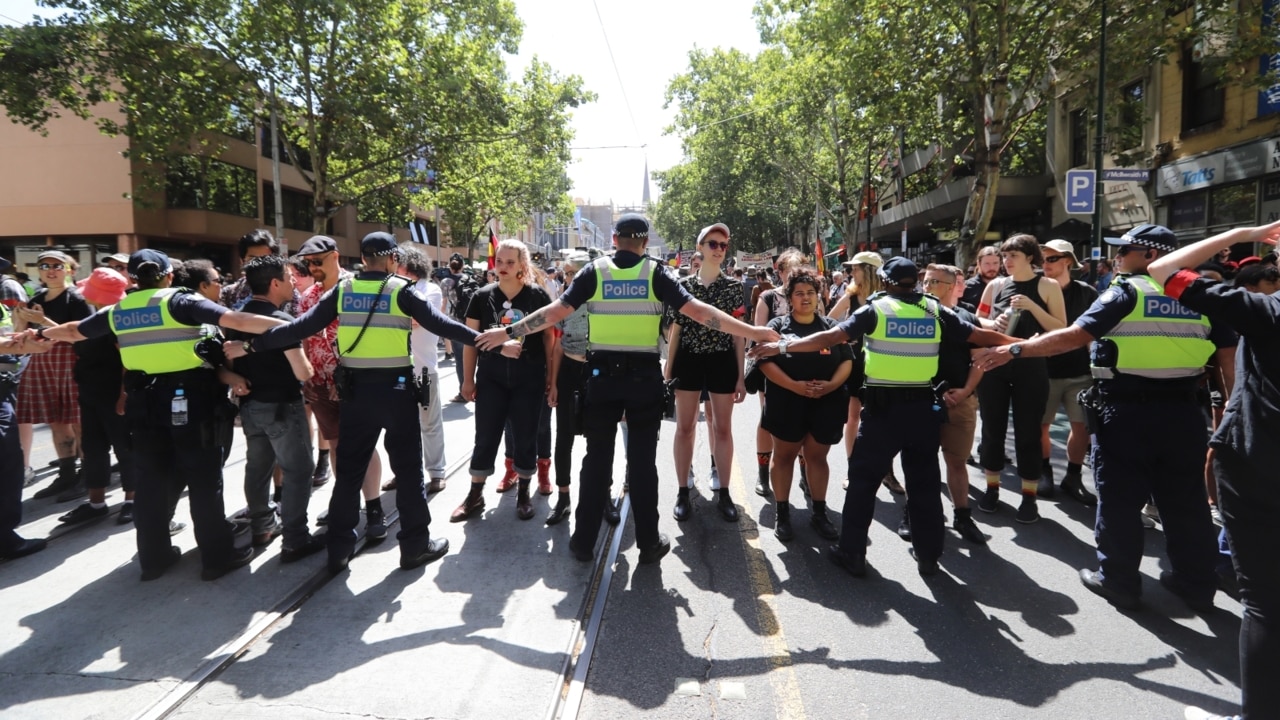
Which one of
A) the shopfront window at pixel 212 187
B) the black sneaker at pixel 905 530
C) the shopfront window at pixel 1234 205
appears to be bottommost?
the black sneaker at pixel 905 530

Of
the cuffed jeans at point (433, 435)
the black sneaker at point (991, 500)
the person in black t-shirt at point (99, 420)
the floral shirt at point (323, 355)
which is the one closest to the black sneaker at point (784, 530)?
the black sneaker at point (991, 500)

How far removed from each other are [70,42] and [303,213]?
1841 cm

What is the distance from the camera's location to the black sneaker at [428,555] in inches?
177

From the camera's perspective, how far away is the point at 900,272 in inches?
167

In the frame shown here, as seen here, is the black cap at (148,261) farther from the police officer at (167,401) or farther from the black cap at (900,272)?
the black cap at (900,272)

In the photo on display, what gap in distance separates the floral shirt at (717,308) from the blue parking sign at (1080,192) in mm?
10270

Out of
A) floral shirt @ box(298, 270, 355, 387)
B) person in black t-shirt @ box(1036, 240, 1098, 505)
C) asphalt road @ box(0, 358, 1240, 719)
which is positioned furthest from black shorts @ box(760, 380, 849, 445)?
floral shirt @ box(298, 270, 355, 387)

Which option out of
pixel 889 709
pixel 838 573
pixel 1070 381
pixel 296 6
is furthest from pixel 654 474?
pixel 296 6

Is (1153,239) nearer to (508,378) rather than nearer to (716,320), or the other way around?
(716,320)

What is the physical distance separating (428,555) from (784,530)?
2390 millimetres

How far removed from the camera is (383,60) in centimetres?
1888

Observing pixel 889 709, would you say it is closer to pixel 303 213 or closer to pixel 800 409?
pixel 800 409

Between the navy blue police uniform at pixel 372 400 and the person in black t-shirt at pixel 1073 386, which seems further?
the person in black t-shirt at pixel 1073 386

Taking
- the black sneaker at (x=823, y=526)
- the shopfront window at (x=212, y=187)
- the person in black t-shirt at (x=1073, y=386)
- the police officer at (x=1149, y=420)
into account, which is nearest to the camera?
the police officer at (x=1149, y=420)
